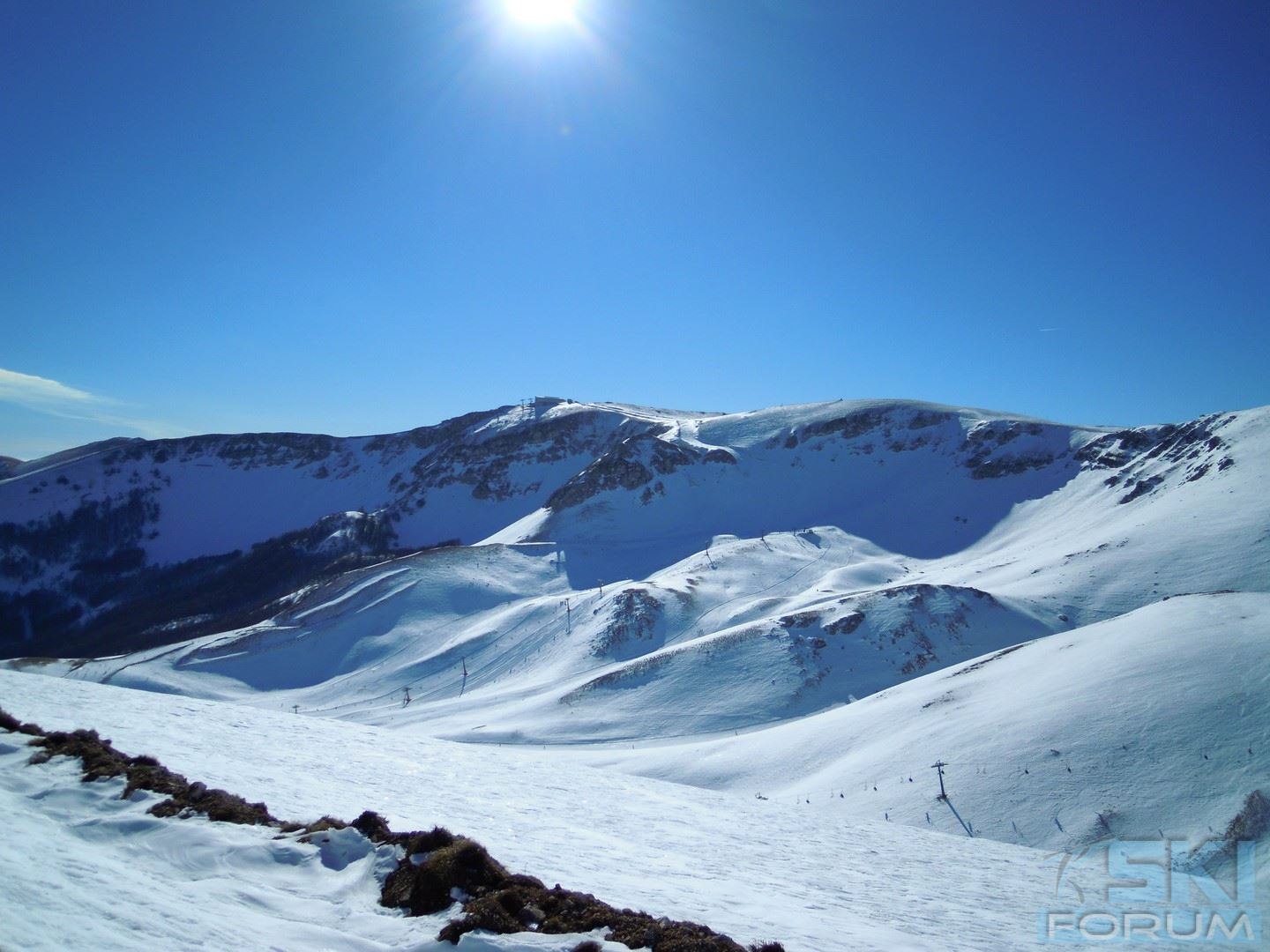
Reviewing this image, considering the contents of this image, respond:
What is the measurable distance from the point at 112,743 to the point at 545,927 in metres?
13.7

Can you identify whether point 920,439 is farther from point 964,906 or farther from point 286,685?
point 964,906

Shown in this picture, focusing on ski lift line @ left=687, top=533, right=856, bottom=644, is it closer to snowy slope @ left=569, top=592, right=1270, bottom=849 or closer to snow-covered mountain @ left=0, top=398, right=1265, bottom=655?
snow-covered mountain @ left=0, top=398, right=1265, bottom=655

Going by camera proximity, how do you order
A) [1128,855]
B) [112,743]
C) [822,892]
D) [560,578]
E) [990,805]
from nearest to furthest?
[822,892] → [112,743] → [1128,855] → [990,805] → [560,578]

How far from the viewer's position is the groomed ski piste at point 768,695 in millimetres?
12008

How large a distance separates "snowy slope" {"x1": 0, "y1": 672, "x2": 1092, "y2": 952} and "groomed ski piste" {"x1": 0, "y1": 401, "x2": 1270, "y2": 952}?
Result: 0.09 meters

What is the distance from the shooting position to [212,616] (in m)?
113

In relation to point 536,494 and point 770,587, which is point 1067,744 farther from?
point 536,494

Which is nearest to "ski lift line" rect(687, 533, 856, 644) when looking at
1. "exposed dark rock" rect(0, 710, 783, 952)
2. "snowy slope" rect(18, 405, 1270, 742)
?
"snowy slope" rect(18, 405, 1270, 742)

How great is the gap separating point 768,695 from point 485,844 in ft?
125

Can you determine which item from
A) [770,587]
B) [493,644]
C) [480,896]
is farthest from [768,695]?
[480,896]

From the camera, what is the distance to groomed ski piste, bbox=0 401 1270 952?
12008 mm

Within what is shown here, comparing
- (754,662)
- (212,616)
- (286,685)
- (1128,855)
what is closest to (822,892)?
(1128,855)

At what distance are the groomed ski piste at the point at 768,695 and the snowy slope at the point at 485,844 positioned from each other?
0.31 feet

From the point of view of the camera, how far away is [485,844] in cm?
1328
